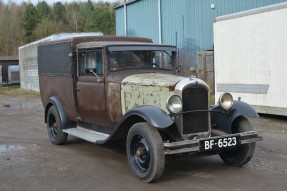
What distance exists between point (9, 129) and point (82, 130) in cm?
405

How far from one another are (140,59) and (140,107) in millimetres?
1597

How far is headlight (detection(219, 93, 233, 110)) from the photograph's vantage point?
22.1ft

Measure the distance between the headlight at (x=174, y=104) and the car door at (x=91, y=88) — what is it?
1722 millimetres

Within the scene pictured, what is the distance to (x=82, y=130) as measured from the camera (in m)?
8.30

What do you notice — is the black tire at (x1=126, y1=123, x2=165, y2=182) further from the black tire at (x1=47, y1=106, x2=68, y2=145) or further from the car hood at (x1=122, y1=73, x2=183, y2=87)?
Result: the black tire at (x1=47, y1=106, x2=68, y2=145)

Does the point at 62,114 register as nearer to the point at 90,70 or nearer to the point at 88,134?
the point at 88,134

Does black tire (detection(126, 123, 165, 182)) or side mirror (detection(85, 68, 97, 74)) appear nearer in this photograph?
black tire (detection(126, 123, 165, 182))

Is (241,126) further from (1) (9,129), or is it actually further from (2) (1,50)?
(2) (1,50)

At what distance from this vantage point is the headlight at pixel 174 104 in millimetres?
6082

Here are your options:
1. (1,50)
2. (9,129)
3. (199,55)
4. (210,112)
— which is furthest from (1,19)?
(210,112)

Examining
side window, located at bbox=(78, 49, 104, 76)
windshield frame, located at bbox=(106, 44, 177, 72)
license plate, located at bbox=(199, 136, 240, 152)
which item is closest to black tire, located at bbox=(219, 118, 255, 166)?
license plate, located at bbox=(199, 136, 240, 152)

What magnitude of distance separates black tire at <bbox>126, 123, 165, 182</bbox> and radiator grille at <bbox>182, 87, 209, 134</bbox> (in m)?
0.57

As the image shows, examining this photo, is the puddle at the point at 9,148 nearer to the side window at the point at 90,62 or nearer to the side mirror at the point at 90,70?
the side window at the point at 90,62

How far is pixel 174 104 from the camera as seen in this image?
20.1 feet
